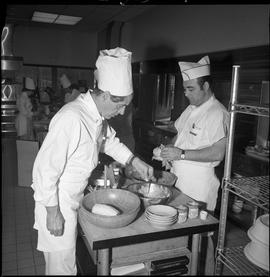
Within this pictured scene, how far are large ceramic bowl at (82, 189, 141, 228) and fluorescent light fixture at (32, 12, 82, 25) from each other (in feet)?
11.0

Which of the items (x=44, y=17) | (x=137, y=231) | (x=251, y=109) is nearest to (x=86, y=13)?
(x=44, y=17)

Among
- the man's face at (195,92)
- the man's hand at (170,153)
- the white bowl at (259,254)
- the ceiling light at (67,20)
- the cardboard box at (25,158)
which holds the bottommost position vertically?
the cardboard box at (25,158)

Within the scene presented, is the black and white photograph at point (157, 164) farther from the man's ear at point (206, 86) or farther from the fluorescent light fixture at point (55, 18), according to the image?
the fluorescent light fixture at point (55, 18)

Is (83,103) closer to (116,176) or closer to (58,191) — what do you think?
(58,191)

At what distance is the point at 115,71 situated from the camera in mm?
1062

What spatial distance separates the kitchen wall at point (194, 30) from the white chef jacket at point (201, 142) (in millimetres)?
911

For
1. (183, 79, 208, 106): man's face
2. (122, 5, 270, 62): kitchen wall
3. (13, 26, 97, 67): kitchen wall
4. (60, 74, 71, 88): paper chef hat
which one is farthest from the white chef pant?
(13, 26, 97, 67): kitchen wall

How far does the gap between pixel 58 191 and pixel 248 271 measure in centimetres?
76

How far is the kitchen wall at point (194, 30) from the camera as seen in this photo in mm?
2242

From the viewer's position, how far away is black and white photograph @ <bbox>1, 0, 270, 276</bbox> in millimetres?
1046

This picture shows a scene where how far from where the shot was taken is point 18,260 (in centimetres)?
182

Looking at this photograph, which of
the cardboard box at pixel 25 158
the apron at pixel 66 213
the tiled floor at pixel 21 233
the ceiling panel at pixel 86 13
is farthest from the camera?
the ceiling panel at pixel 86 13

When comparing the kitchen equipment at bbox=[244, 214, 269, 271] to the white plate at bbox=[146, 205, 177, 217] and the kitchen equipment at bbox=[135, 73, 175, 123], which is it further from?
the kitchen equipment at bbox=[135, 73, 175, 123]

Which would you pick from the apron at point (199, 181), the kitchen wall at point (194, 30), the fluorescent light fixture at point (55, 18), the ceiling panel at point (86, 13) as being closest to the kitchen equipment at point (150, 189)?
the apron at point (199, 181)
